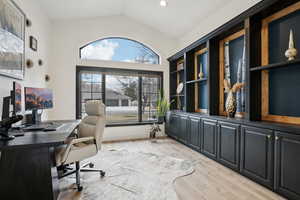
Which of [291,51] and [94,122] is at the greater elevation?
[291,51]

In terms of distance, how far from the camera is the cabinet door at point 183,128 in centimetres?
398

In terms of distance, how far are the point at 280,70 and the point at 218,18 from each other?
187 cm

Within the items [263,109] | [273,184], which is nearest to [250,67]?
[263,109]

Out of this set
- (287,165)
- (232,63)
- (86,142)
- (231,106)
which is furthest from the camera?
(232,63)

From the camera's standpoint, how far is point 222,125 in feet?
9.39

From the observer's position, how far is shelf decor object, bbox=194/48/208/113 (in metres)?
3.90

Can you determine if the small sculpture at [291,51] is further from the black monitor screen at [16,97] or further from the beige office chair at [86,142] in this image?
the black monitor screen at [16,97]

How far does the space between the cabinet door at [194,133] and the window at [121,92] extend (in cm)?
166

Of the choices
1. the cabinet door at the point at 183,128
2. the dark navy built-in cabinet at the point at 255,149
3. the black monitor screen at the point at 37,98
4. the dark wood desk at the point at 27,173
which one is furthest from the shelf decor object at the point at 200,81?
the dark wood desk at the point at 27,173

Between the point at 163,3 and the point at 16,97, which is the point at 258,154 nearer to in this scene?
the point at 16,97

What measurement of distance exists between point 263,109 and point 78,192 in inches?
114

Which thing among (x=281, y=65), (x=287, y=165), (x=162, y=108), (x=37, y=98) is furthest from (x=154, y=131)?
(x=281, y=65)

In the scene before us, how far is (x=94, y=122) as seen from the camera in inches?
98.7

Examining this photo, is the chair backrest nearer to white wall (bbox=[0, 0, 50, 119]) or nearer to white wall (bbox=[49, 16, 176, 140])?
white wall (bbox=[0, 0, 50, 119])
